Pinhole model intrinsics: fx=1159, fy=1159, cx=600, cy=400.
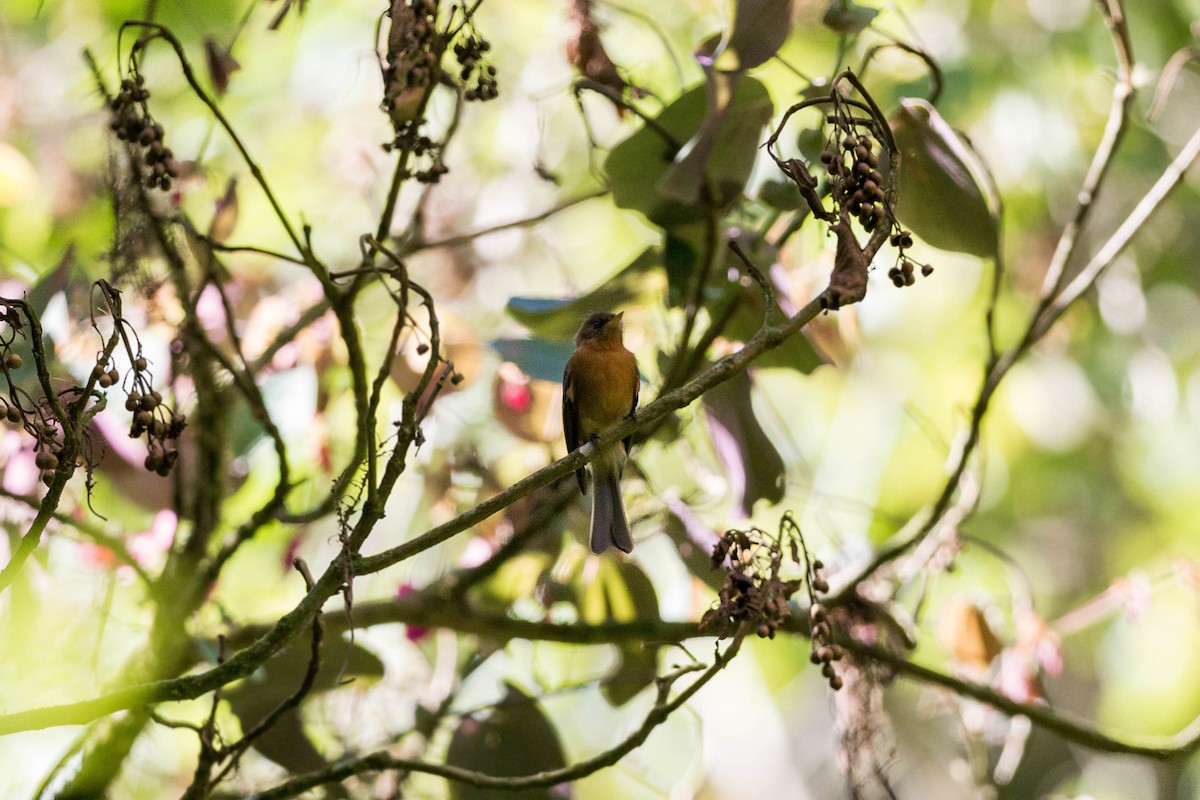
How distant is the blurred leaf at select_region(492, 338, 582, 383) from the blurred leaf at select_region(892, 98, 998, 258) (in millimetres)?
1044

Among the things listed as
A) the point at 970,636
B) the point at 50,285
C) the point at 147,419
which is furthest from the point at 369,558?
the point at 970,636

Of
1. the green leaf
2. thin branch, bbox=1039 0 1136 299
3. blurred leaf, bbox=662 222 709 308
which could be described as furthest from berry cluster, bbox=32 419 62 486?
thin branch, bbox=1039 0 1136 299

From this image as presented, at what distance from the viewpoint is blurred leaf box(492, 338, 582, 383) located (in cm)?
332

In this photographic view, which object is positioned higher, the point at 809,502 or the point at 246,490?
the point at 246,490

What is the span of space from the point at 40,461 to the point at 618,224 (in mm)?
5075

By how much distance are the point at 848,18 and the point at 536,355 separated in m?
1.26

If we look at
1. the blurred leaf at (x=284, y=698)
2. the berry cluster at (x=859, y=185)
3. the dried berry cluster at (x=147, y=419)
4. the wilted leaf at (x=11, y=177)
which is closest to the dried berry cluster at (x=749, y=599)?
the berry cluster at (x=859, y=185)

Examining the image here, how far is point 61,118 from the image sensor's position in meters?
6.07

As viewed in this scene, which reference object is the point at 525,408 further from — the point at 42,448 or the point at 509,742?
the point at 42,448

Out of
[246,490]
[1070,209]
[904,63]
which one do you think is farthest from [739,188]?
[1070,209]

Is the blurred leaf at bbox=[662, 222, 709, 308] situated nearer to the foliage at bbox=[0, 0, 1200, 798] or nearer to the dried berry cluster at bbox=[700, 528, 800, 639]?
the foliage at bbox=[0, 0, 1200, 798]

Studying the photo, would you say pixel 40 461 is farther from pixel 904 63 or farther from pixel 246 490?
pixel 904 63

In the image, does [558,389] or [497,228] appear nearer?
[497,228]

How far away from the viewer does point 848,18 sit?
9.45 feet
